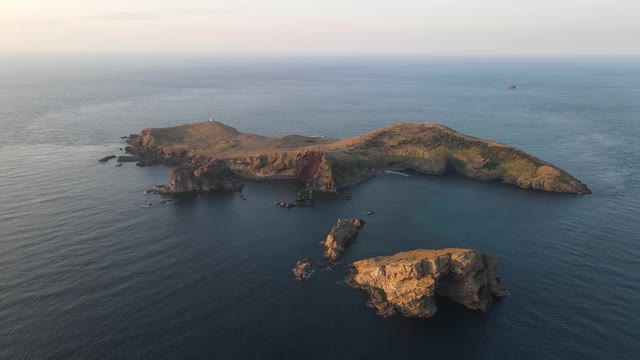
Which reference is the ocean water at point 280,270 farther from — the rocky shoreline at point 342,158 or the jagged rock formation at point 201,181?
the rocky shoreline at point 342,158

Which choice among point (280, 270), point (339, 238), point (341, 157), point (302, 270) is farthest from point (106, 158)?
point (302, 270)

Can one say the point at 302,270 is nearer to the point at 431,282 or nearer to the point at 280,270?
the point at 280,270

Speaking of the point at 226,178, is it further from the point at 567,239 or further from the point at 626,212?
the point at 626,212

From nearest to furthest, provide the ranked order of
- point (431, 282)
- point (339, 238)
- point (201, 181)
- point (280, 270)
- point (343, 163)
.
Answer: point (431, 282)
point (280, 270)
point (339, 238)
point (201, 181)
point (343, 163)

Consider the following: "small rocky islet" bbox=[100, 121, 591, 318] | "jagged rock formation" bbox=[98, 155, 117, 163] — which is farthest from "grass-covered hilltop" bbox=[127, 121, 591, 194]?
"jagged rock formation" bbox=[98, 155, 117, 163]

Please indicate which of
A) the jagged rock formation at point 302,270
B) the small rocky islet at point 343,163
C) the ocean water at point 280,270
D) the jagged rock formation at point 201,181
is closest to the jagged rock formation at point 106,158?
the small rocky islet at point 343,163

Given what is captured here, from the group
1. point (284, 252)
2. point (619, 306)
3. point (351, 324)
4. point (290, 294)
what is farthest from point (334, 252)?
point (619, 306)
